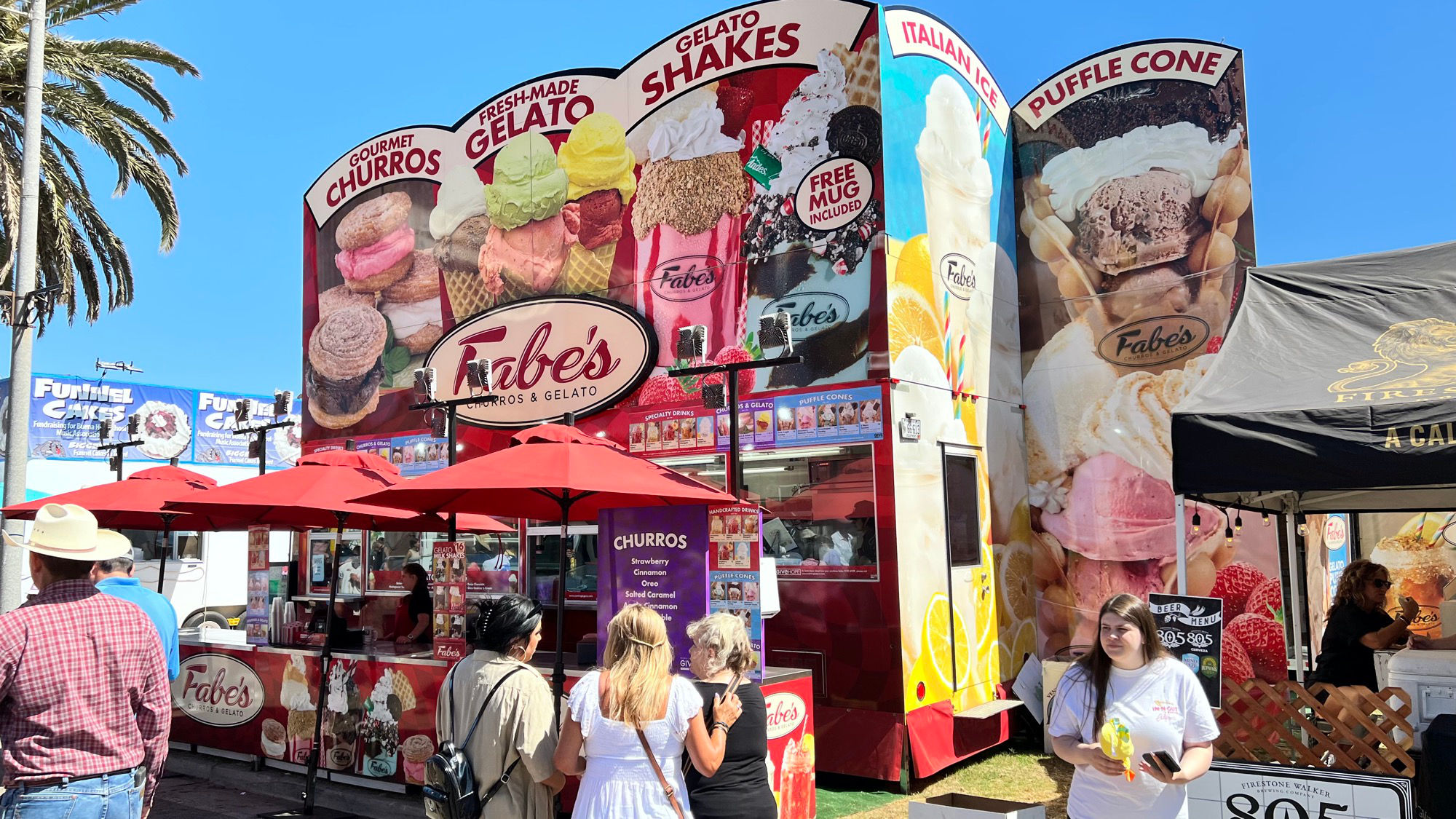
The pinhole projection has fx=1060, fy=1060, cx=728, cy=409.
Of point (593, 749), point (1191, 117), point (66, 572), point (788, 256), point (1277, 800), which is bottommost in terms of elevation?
point (1277, 800)

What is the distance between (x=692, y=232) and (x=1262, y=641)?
6.54m

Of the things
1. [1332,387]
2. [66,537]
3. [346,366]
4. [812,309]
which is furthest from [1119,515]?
[346,366]

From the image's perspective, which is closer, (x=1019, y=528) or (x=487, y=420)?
(x=1019, y=528)

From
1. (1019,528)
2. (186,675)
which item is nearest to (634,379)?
(1019,528)

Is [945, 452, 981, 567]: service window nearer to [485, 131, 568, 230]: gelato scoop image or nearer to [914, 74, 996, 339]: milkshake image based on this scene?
[914, 74, 996, 339]: milkshake image

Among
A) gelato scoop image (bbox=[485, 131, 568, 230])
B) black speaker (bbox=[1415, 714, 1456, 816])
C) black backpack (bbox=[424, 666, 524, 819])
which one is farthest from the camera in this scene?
Answer: gelato scoop image (bbox=[485, 131, 568, 230])

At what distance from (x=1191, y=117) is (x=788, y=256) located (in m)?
4.18

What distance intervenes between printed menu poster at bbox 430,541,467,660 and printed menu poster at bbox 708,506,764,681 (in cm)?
210

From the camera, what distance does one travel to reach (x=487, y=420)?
1196 cm

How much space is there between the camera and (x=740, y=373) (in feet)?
32.8

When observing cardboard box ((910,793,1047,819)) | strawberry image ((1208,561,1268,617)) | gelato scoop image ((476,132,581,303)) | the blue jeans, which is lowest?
cardboard box ((910,793,1047,819))

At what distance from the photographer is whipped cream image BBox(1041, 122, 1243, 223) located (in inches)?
396

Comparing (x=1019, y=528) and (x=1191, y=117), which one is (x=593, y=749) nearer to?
(x=1019, y=528)

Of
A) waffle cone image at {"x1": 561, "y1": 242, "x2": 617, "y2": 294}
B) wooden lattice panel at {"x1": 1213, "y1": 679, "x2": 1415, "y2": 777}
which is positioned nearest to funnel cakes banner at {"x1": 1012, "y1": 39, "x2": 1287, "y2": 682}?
wooden lattice panel at {"x1": 1213, "y1": 679, "x2": 1415, "y2": 777}
